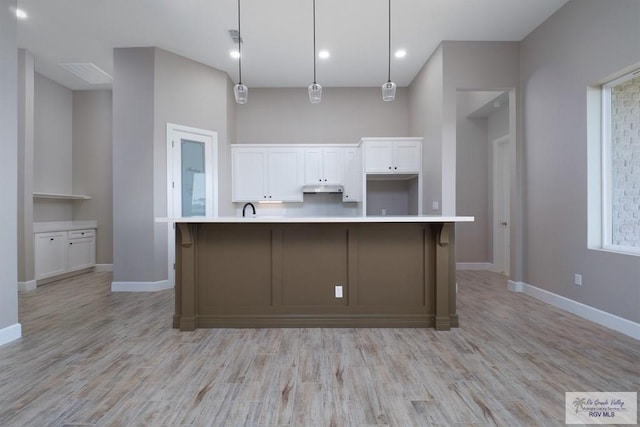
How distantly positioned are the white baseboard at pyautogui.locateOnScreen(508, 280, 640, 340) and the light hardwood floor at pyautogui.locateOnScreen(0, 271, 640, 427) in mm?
113

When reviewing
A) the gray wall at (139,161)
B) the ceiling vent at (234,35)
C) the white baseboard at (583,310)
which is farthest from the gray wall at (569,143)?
the gray wall at (139,161)

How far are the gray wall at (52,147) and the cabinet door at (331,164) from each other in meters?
4.87

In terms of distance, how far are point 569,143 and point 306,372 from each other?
3706mm

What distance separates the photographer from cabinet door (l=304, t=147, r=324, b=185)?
595cm

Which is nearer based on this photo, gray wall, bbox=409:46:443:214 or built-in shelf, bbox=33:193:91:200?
gray wall, bbox=409:46:443:214

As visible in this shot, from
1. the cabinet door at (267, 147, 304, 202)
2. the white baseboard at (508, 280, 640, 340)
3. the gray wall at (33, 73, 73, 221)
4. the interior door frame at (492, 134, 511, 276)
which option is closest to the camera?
the white baseboard at (508, 280, 640, 340)

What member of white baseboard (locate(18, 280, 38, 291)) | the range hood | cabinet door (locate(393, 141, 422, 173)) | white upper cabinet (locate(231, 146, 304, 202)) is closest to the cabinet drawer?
white baseboard (locate(18, 280, 38, 291))

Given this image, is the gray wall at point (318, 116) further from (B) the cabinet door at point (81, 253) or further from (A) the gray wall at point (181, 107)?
(B) the cabinet door at point (81, 253)

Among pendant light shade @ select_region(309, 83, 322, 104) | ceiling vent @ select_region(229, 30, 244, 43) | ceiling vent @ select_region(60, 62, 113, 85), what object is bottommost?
pendant light shade @ select_region(309, 83, 322, 104)

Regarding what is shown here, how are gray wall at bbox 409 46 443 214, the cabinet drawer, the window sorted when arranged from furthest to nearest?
the cabinet drawer → gray wall at bbox 409 46 443 214 → the window

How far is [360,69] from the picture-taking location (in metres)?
5.46

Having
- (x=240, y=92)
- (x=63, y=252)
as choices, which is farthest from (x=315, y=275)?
(x=63, y=252)

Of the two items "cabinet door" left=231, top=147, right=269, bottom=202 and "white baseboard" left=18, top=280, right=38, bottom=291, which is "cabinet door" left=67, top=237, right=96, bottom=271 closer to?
"white baseboard" left=18, top=280, right=38, bottom=291

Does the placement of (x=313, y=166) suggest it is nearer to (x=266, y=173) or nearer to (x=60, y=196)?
(x=266, y=173)
